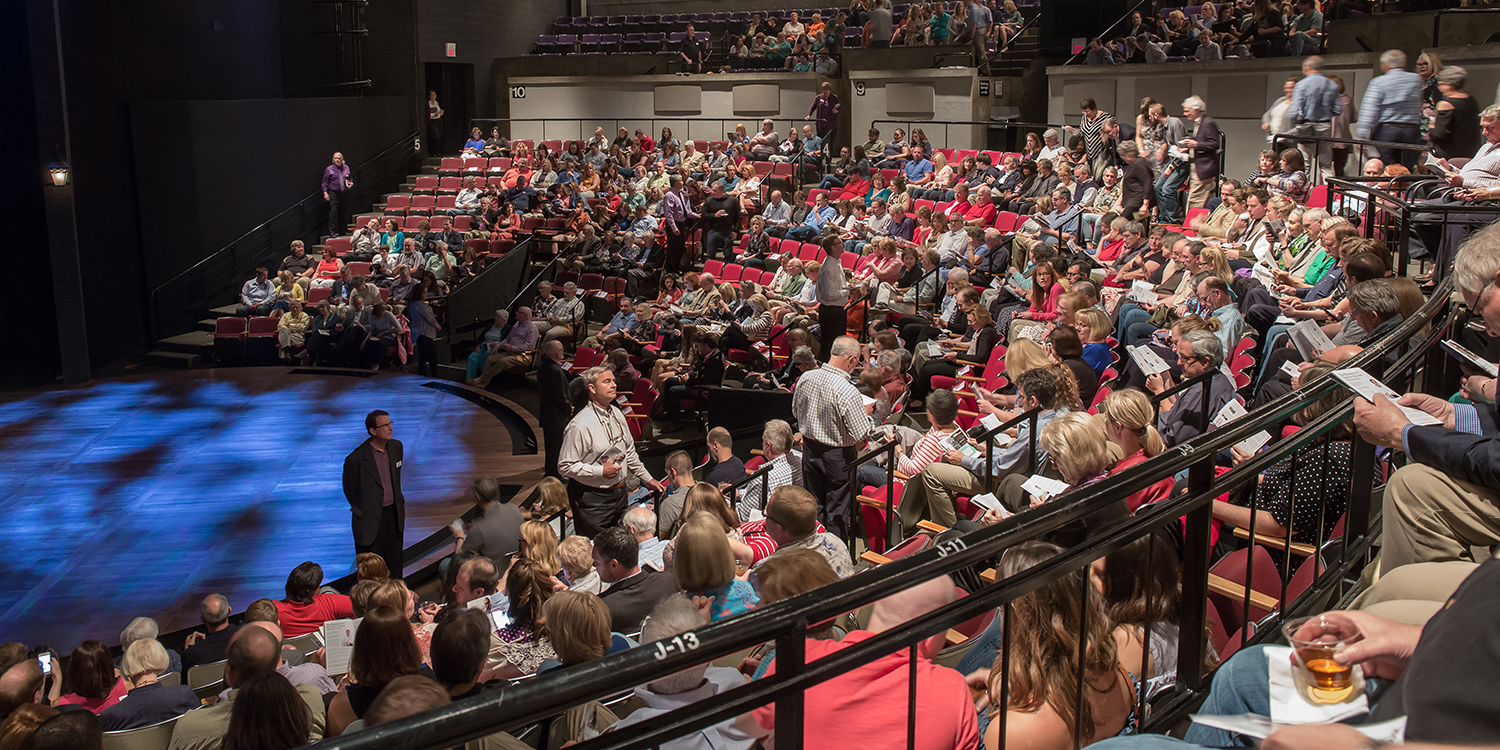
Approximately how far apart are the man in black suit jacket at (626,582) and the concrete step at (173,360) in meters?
13.5

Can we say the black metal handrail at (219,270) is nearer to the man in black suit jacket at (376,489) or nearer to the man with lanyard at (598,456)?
the man in black suit jacket at (376,489)

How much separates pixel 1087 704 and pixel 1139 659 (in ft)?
1.35

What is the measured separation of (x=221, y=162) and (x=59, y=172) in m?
2.96

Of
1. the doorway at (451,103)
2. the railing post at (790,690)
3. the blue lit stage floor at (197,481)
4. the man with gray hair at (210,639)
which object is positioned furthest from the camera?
the doorway at (451,103)

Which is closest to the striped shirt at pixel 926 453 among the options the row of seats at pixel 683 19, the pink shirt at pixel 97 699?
the pink shirt at pixel 97 699

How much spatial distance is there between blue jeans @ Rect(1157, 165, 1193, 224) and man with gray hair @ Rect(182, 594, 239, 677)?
8.97 meters

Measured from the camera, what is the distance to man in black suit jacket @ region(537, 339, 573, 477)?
28.3ft

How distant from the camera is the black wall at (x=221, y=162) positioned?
669 inches

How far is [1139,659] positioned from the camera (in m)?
2.67

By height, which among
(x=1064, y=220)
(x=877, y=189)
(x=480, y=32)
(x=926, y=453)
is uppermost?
(x=480, y=32)

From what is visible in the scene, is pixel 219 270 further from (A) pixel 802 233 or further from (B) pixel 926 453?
(B) pixel 926 453

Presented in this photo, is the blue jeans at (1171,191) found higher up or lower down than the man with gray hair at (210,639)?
higher up

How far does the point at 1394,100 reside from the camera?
8453 millimetres

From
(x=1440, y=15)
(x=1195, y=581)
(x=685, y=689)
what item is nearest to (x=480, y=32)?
(x=1440, y=15)
